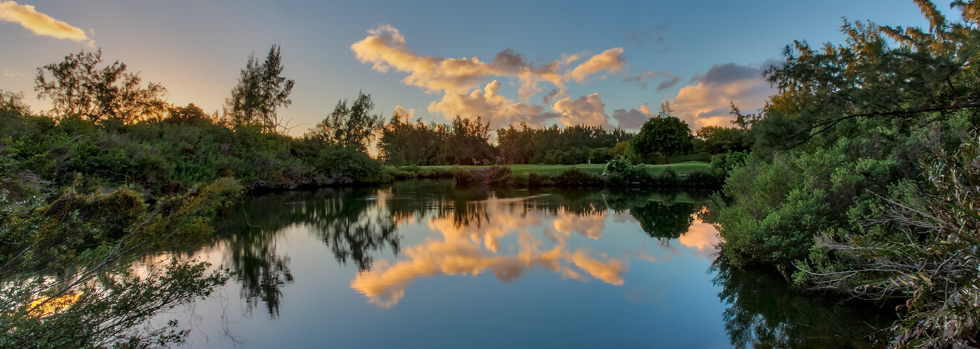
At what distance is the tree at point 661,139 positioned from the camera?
27.8 metres

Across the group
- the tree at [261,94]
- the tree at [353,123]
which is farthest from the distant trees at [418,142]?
the tree at [261,94]

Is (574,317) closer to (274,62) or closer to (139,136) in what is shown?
(139,136)

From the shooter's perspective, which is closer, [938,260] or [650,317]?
[938,260]

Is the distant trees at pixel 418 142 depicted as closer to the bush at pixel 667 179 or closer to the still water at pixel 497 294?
the bush at pixel 667 179

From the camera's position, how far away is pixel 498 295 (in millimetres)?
5312

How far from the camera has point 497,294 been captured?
5352mm

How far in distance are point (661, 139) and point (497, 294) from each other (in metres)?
25.5

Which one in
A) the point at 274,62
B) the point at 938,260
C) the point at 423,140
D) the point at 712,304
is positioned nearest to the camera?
the point at 938,260

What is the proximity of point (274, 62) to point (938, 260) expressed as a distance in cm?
3099

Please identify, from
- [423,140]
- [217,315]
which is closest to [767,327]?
[217,315]

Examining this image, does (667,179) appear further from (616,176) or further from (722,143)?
(722,143)

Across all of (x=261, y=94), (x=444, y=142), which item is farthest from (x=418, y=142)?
(x=261, y=94)

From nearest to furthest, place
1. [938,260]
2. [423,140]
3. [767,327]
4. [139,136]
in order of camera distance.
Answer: [938,260], [767,327], [139,136], [423,140]

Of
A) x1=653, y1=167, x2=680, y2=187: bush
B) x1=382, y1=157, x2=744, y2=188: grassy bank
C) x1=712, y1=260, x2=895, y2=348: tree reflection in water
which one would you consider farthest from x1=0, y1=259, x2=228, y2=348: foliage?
x1=653, y1=167, x2=680, y2=187: bush
